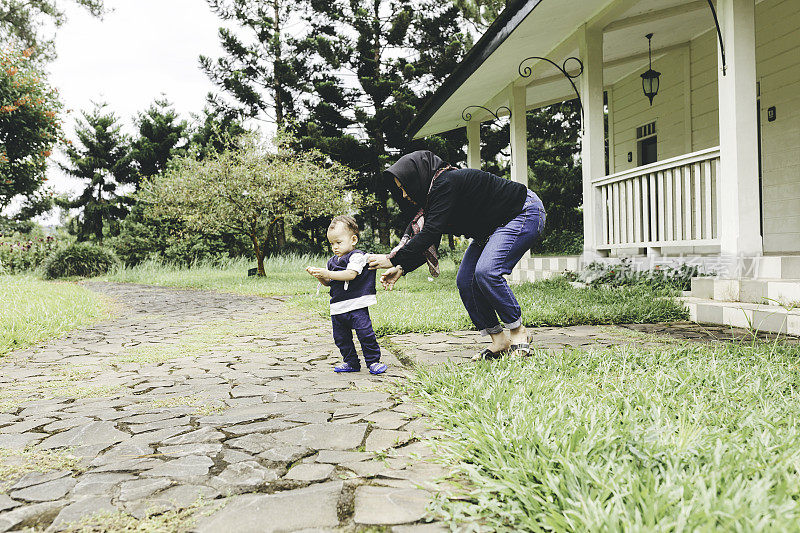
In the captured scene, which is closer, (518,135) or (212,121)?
(518,135)

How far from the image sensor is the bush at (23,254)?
16.2 metres

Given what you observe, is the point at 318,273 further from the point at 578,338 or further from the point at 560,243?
the point at 560,243

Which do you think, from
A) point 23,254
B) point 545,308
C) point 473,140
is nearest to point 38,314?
point 545,308

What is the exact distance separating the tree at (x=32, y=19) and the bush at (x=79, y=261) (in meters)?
11.2

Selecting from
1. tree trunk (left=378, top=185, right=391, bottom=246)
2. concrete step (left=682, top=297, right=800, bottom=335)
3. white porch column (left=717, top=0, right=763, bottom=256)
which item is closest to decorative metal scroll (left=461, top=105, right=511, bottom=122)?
white porch column (left=717, top=0, right=763, bottom=256)

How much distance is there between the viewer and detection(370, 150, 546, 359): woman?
120 inches

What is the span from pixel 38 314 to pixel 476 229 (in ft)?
17.2

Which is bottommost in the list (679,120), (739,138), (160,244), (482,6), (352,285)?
(352,285)

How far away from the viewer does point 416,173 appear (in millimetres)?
3078

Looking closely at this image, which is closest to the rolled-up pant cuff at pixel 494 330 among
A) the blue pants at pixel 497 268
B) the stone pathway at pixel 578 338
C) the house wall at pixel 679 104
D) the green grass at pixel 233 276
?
the blue pants at pixel 497 268

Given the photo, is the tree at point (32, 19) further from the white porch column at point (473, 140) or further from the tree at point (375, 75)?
the white porch column at point (473, 140)

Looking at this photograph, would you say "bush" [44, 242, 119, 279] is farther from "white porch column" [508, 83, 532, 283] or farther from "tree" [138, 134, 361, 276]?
"white porch column" [508, 83, 532, 283]

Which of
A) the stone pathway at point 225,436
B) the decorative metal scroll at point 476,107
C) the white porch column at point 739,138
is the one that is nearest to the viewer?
the stone pathway at point 225,436

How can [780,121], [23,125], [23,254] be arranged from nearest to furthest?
[780,121]
[23,125]
[23,254]
